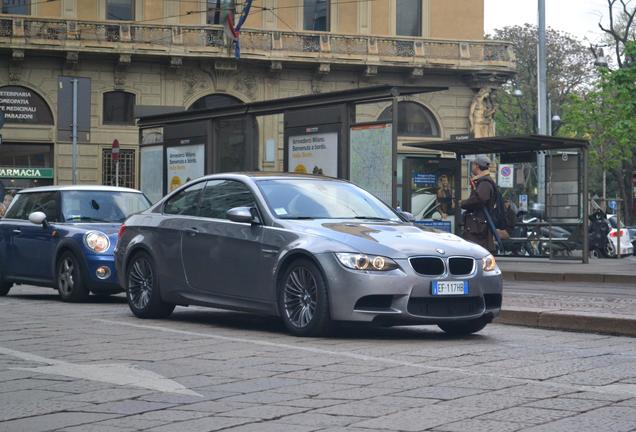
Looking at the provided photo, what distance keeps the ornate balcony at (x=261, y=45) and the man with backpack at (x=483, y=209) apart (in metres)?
26.4

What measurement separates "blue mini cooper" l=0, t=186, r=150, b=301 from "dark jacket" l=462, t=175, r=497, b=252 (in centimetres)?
456

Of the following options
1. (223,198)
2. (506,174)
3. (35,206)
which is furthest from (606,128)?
(223,198)

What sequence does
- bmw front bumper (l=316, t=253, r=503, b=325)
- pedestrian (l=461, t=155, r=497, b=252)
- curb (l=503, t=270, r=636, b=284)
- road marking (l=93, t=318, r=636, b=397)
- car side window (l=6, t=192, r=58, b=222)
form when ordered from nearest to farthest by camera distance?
road marking (l=93, t=318, r=636, b=397), bmw front bumper (l=316, t=253, r=503, b=325), car side window (l=6, t=192, r=58, b=222), pedestrian (l=461, t=155, r=497, b=252), curb (l=503, t=270, r=636, b=284)

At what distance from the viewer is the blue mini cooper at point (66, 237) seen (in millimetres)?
14492

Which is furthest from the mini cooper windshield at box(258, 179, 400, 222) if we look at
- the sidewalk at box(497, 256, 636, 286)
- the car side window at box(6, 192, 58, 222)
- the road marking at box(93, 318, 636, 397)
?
the sidewalk at box(497, 256, 636, 286)

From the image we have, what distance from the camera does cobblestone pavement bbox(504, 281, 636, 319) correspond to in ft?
40.3

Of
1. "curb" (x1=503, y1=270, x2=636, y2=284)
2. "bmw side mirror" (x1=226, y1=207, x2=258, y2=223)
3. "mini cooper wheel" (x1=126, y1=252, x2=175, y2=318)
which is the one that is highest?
"bmw side mirror" (x1=226, y1=207, x2=258, y2=223)

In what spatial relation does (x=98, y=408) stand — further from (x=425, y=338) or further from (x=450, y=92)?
(x=450, y=92)

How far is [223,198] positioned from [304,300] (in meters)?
1.83

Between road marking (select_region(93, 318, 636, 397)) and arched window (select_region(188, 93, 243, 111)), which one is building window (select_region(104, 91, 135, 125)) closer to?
arched window (select_region(188, 93, 243, 111))

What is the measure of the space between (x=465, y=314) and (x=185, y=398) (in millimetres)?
3624

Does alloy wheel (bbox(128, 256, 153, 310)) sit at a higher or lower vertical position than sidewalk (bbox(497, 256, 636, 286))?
higher

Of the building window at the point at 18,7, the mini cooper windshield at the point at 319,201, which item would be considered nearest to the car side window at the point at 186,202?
the mini cooper windshield at the point at 319,201

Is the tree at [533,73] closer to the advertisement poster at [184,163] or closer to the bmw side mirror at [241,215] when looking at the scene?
the advertisement poster at [184,163]
